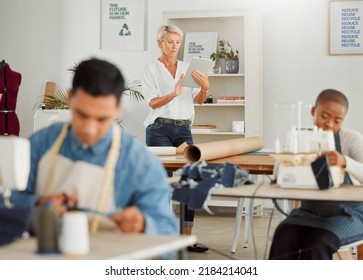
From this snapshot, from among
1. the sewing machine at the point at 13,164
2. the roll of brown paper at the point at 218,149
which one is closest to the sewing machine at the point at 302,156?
the roll of brown paper at the point at 218,149

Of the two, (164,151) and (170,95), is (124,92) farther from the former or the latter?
(164,151)

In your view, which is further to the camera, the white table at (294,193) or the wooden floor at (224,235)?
the wooden floor at (224,235)

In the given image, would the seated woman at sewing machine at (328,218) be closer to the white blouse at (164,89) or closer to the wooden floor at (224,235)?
the wooden floor at (224,235)

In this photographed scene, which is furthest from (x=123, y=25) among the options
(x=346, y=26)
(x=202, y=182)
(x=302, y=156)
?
(x=302, y=156)

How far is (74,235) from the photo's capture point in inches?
77.5

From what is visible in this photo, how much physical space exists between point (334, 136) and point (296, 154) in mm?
301

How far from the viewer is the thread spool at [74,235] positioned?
196 cm

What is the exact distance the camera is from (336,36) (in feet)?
25.3

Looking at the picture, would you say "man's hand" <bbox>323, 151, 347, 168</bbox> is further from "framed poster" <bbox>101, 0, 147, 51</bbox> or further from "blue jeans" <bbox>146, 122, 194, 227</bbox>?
"framed poster" <bbox>101, 0, 147, 51</bbox>

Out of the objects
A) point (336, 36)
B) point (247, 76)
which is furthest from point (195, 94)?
point (336, 36)

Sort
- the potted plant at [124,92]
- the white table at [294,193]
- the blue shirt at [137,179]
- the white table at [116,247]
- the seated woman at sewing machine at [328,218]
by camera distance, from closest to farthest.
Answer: the white table at [116,247], the blue shirt at [137,179], the white table at [294,193], the seated woman at sewing machine at [328,218], the potted plant at [124,92]

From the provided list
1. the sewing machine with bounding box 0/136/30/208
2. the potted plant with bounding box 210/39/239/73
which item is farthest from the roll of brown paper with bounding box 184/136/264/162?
the potted plant with bounding box 210/39/239/73

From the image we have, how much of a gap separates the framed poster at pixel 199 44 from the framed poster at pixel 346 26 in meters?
1.18
